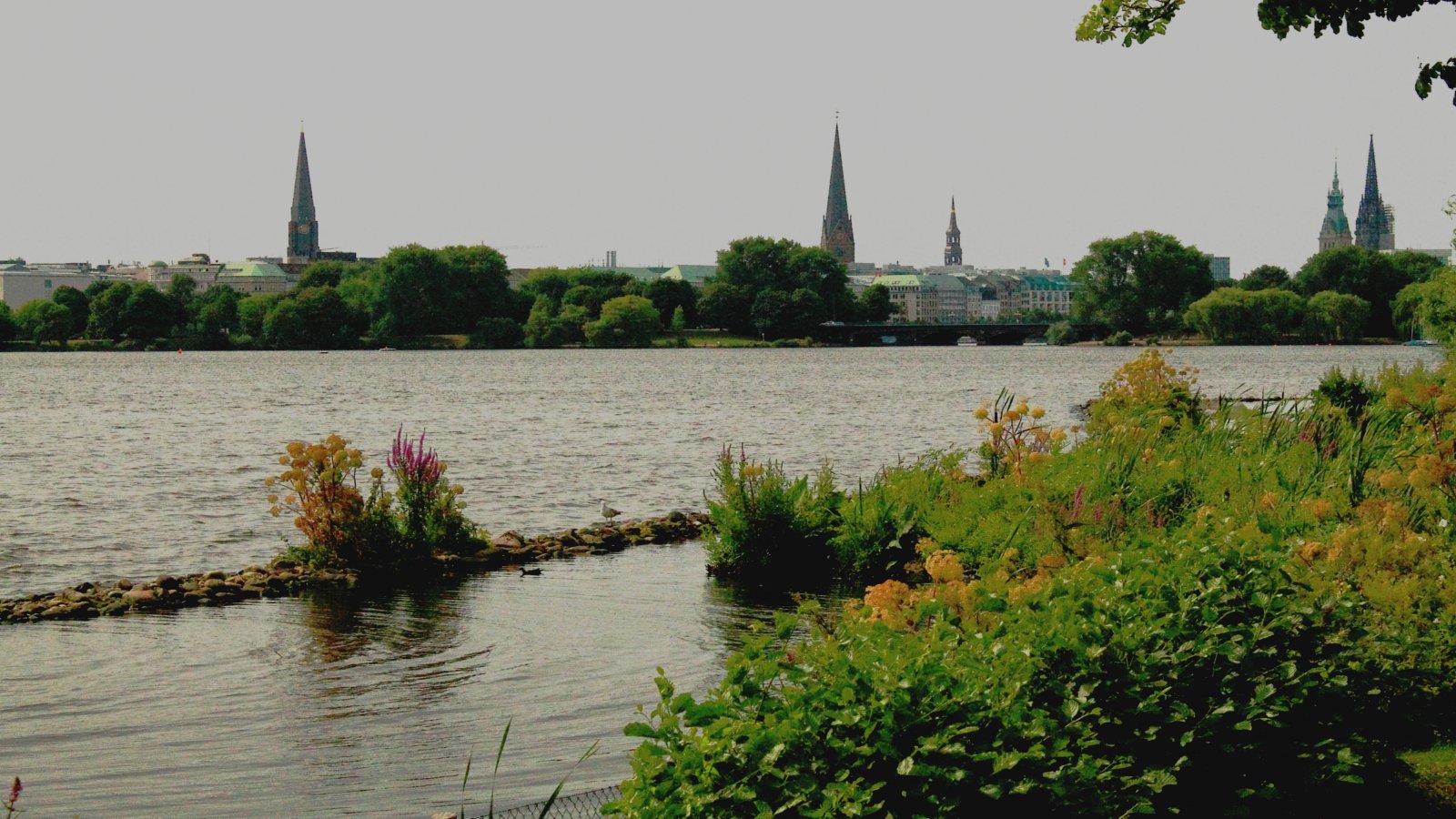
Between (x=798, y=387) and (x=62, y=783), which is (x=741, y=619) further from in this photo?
(x=798, y=387)

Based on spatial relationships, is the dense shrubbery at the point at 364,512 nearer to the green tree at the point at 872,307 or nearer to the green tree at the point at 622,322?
the green tree at the point at 622,322

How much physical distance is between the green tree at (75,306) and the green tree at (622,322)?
57144 mm

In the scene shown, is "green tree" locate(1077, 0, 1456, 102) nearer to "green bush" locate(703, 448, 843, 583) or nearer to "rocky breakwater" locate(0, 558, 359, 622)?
"green bush" locate(703, 448, 843, 583)

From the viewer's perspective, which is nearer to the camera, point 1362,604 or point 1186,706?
point 1186,706

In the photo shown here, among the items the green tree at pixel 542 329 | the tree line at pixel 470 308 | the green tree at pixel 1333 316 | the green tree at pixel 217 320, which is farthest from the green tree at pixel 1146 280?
the green tree at pixel 217 320

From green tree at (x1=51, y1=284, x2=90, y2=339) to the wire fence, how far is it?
179955mm

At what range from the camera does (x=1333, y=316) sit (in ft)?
516

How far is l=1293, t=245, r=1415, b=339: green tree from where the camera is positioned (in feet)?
562

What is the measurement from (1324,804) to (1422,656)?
5.18ft

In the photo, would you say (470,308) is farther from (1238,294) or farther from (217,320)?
(1238,294)

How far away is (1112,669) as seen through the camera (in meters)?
7.06

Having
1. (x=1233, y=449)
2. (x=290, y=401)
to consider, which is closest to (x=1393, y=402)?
(x=1233, y=449)

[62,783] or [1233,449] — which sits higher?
[1233,449]

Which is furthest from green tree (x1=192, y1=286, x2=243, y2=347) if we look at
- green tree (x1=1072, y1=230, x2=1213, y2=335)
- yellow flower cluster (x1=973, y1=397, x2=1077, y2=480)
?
yellow flower cluster (x1=973, y1=397, x2=1077, y2=480)
